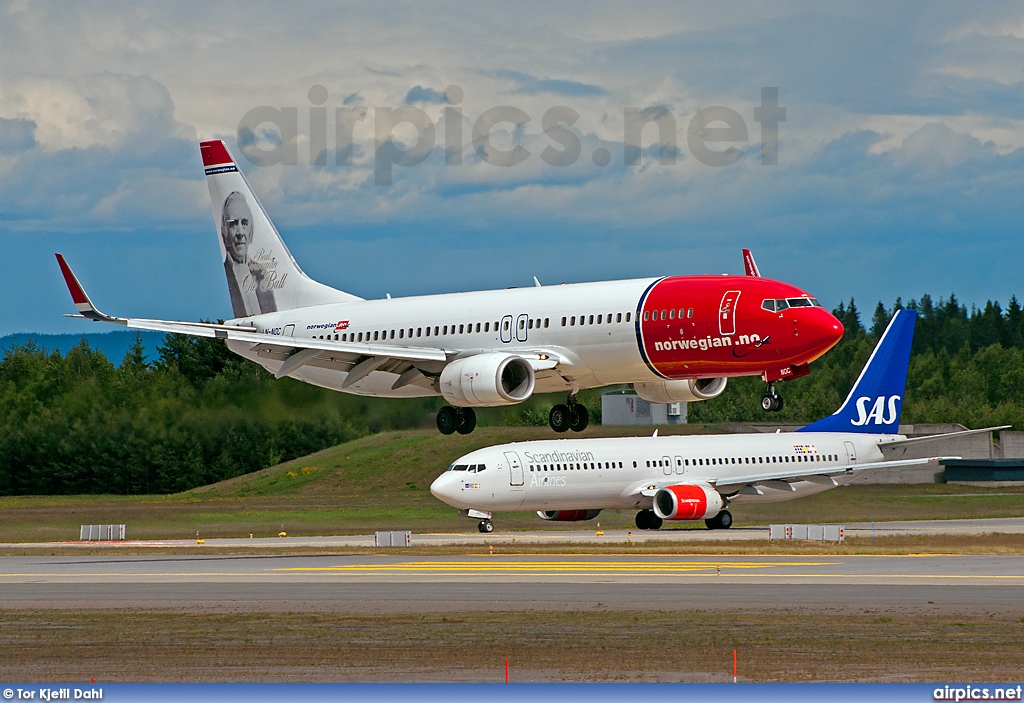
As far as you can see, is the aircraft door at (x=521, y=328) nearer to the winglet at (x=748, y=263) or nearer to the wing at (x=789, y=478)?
the winglet at (x=748, y=263)

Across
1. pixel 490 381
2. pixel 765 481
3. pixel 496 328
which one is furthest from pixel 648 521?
pixel 490 381

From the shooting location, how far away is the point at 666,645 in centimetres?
4297

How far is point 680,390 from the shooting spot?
51781mm

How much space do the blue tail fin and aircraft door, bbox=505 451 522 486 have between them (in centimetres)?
3069

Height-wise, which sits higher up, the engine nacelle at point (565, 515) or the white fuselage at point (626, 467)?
the white fuselage at point (626, 467)

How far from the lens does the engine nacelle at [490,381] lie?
5062cm

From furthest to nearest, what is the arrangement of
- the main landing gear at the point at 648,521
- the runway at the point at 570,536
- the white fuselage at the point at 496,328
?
the main landing gear at the point at 648,521
the runway at the point at 570,536
the white fuselage at the point at 496,328

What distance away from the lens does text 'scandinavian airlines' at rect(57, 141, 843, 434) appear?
4731cm

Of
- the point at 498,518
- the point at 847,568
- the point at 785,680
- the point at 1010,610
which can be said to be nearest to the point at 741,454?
the point at 498,518

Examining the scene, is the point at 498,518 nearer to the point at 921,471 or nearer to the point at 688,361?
the point at 921,471

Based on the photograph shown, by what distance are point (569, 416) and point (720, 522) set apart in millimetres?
56840

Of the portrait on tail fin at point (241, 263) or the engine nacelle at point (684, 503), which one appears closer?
the portrait on tail fin at point (241, 263)

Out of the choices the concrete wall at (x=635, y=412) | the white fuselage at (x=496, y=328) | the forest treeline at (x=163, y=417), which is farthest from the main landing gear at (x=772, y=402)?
the concrete wall at (x=635, y=412)

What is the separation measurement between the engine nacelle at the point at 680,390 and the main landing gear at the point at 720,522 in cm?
5562
